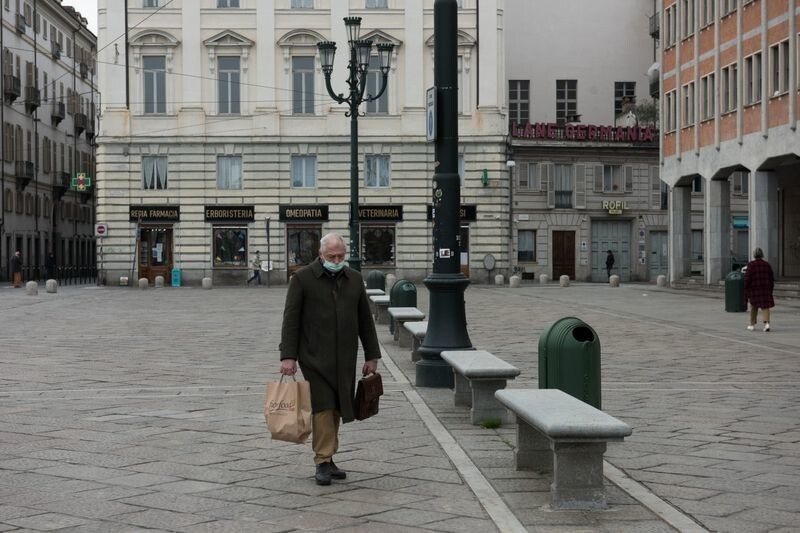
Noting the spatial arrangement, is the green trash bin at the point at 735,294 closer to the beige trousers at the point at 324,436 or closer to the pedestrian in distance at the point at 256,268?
the beige trousers at the point at 324,436

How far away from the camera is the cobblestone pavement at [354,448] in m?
6.97

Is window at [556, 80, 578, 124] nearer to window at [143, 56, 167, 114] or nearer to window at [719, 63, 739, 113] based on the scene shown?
window at [143, 56, 167, 114]

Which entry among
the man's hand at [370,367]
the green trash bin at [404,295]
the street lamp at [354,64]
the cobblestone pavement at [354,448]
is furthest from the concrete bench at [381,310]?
the man's hand at [370,367]

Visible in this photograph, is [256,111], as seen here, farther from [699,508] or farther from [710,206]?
[699,508]

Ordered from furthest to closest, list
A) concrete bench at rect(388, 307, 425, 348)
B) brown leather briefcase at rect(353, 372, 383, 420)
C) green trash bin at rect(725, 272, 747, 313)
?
1. green trash bin at rect(725, 272, 747, 313)
2. concrete bench at rect(388, 307, 425, 348)
3. brown leather briefcase at rect(353, 372, 383, 420)

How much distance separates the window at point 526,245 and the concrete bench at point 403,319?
140 feet

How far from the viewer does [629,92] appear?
72188mm

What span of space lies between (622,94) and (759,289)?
5068cm

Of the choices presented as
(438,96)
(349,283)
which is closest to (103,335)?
(438,96)

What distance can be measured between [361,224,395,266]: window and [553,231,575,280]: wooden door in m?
12.2

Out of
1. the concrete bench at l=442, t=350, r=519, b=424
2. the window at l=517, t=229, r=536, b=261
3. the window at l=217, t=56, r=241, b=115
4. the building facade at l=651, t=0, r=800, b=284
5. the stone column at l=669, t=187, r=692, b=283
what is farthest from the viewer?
the window at l=517, t=229, r=536, b=261

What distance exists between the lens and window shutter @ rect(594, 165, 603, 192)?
207ft

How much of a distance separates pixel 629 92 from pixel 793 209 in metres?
26.7

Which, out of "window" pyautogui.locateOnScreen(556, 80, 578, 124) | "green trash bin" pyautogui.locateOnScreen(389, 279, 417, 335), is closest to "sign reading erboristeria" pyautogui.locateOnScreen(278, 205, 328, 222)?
"window" pyautogui.locateOnScreen(556, 80, 578, 124)
